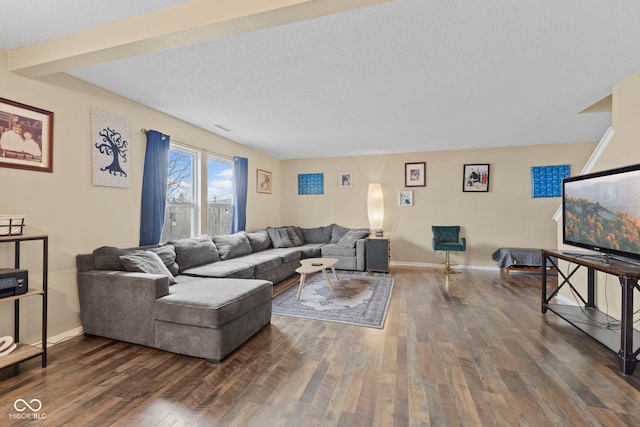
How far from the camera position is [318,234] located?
626cm

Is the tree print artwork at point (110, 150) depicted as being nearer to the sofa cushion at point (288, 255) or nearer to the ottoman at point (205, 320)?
the ottoman at point (205, 320)

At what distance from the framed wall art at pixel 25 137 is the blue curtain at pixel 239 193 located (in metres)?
2.73

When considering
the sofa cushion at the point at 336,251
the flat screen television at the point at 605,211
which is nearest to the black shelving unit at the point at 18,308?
the sofa cushion at the point at 336,251

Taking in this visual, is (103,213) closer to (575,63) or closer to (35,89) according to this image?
(35,89)

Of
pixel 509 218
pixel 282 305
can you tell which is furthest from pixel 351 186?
pixel 282 305

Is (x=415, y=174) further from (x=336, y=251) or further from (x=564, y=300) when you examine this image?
(x=564, y=300)

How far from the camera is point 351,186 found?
638 centimetres

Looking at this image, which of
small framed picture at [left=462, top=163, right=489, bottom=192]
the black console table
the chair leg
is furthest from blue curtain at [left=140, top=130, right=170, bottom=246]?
small framed picture at [left=462, top=163, right=489, bottom=192]

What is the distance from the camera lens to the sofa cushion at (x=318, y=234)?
20.4 ft

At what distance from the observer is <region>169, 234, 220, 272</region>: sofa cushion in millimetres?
3463

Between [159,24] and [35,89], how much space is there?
1571mm

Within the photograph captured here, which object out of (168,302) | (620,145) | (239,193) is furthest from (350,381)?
(239,193)

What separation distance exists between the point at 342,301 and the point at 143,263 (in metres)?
2.24

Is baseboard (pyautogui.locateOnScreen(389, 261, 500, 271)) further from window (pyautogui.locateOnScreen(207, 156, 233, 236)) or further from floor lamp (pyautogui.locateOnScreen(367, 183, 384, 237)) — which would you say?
window (pyautogui.locateOnScreen(207, 156, 233, 236))
